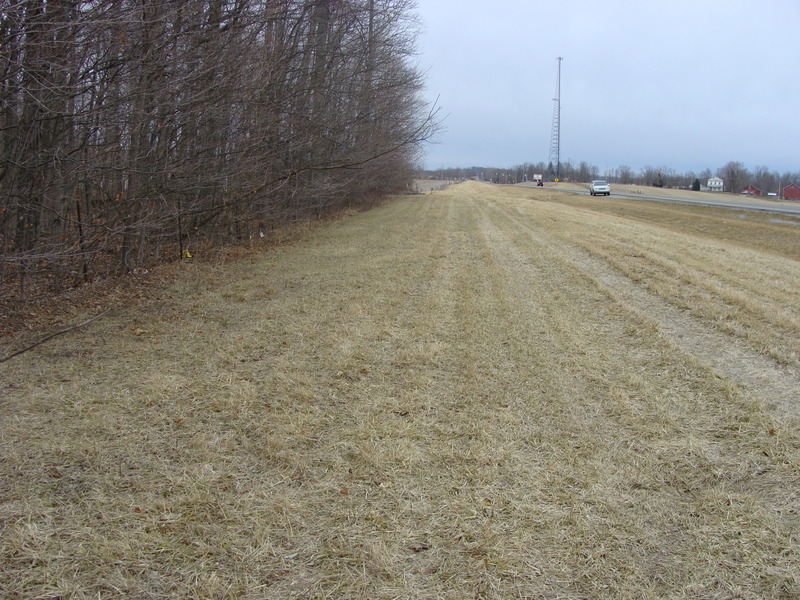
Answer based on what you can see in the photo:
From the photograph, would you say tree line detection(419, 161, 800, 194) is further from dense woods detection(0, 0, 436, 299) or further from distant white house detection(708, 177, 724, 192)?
dense woods detection(0, 0, 436, 299)

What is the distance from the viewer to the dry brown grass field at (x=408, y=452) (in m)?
2.43

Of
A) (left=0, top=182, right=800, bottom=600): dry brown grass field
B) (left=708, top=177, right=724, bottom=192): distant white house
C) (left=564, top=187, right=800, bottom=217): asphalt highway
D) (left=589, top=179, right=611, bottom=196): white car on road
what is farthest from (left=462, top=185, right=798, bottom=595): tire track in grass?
(left=708, top=177, right=724, bottom=192): distant white house

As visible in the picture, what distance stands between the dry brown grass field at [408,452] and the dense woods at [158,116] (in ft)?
5.77

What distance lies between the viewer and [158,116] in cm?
722

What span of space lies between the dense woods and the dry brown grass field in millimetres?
1758

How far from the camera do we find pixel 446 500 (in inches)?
116

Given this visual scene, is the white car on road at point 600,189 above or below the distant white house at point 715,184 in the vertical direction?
below

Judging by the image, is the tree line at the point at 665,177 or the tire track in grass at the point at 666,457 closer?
the tire track in grass at the point at 666,457

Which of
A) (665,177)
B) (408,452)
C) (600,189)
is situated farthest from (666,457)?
(665,177)

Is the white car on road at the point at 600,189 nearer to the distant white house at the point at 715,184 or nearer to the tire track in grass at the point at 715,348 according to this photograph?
the tire track in grass at the point at 715,348

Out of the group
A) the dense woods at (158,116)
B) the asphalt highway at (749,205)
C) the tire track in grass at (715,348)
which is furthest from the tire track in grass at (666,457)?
the asphalt highway at (749,205)

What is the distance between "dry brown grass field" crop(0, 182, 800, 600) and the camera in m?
2.43

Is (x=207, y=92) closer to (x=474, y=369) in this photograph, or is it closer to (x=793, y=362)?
(x=474, y=369)

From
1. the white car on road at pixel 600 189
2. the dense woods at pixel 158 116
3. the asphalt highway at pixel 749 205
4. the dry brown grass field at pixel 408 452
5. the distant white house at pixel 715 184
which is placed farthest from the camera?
the distant white house at pixel 715 184
